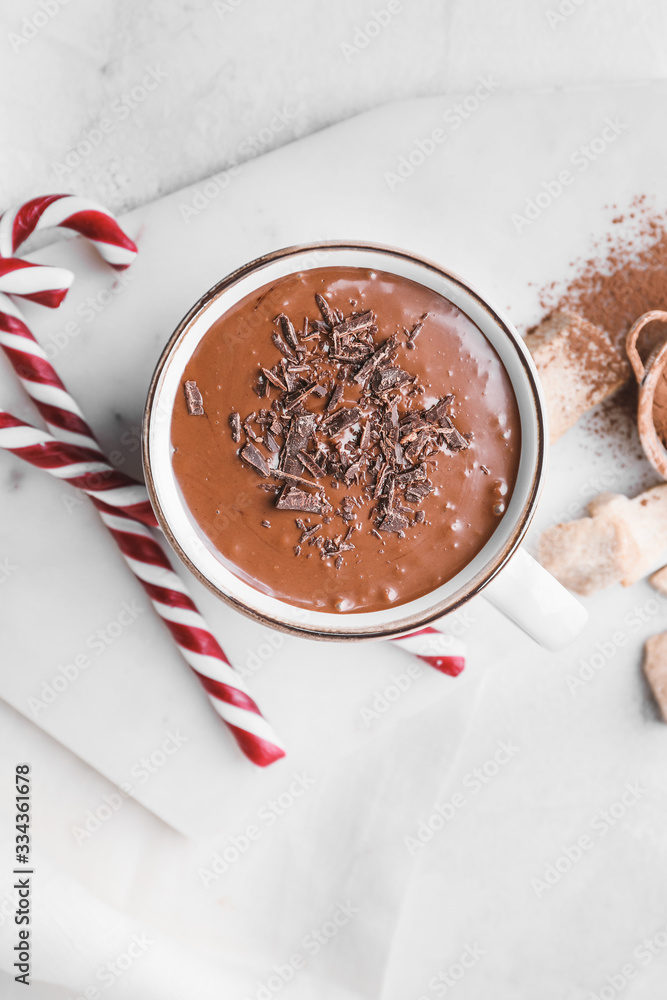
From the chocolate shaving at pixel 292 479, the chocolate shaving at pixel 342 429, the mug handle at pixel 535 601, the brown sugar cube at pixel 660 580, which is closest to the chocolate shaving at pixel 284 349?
the chocolate shaving at pixel 342 429

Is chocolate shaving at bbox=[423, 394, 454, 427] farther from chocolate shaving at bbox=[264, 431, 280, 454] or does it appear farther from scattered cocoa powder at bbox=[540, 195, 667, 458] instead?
scattered cocoa powder at bbox=[540, 195, 667, 458]

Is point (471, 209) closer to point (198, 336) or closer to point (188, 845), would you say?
point (198, 336)

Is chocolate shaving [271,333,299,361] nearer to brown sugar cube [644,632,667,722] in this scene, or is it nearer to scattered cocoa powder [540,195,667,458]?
scattered cocoa powder [540,195,667,458]

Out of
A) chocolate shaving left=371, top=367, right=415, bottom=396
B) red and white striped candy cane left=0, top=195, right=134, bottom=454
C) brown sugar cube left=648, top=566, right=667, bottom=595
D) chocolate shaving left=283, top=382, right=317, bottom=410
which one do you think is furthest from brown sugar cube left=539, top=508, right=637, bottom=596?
red and white striped candy cane left=0, top=195, right=134, bottom=454

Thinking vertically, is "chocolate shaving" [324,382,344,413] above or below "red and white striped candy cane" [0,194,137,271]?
above

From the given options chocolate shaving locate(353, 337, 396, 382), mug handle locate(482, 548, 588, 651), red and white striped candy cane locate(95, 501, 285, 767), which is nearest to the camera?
chocolate shaving locate(353, 337, 396, 382)

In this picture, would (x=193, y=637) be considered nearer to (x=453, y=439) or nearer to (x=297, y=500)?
(x=297, y=500)

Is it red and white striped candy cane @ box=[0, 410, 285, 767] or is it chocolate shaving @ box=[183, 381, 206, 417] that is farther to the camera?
red and white striped candy cane @ box=[0, 410, 285, 767]

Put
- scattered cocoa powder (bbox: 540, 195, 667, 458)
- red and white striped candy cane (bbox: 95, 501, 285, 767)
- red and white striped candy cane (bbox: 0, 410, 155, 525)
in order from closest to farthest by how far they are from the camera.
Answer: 1. red and white striped candy cane (bbox: 0, 410, 155, 525)
2. red and white striped candy cane (bbox: 95, 501, 285, 767)
3. scattered cocoa powder (bbox: 540, 195, 667, 458)

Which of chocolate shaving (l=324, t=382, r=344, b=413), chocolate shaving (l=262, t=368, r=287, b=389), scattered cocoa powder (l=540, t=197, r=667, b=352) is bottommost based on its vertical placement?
chocolate shaving (l=262, t=368, r=287, b=389)
